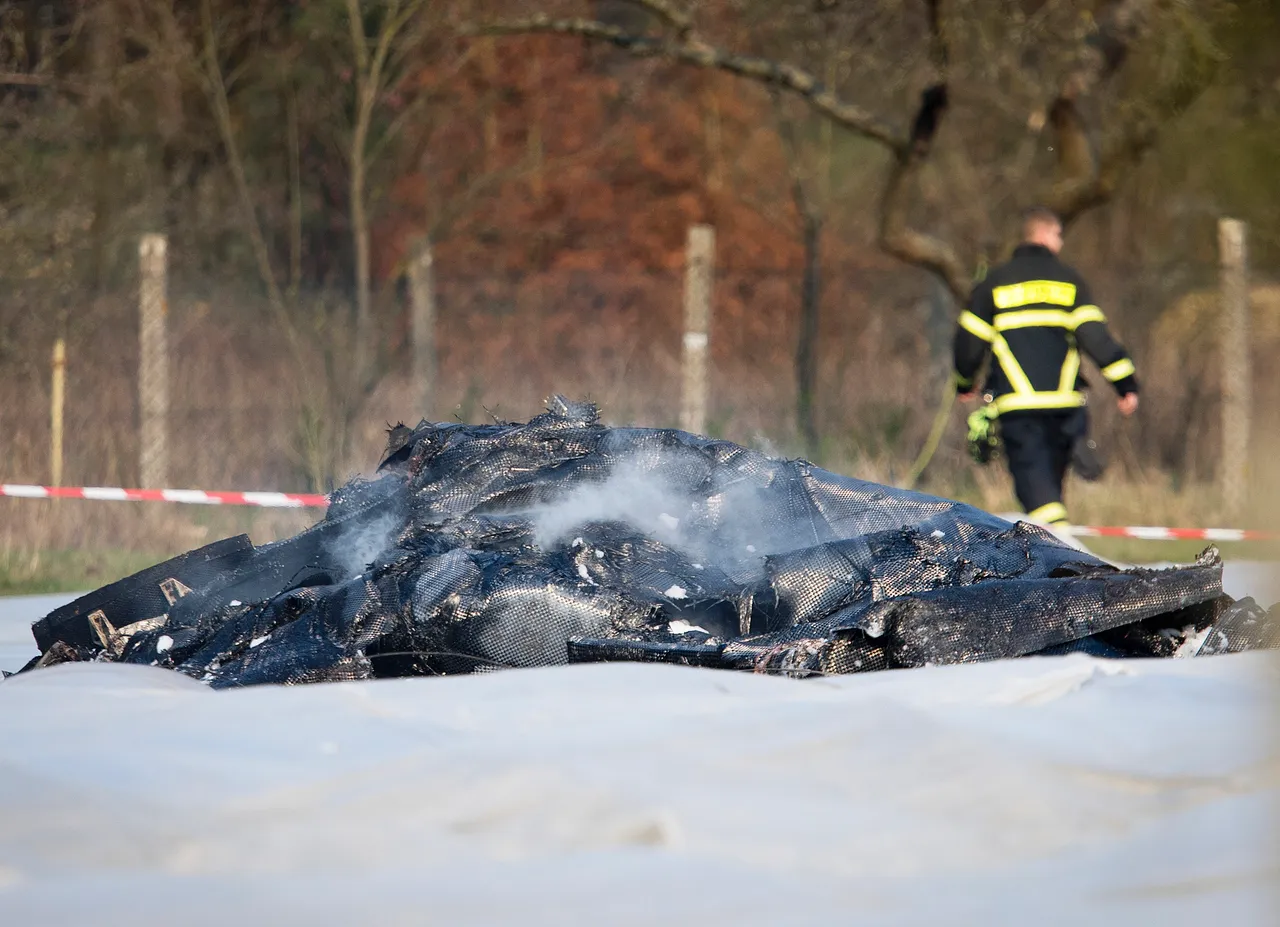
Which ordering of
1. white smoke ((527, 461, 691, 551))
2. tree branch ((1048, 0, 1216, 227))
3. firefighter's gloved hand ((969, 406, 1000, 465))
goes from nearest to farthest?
1. white smoke ((527, 461, 691, 551))
2. firefighter's gloved hand ((969, 406, 1000, 465))
3. tree branch ((1048, 0, 1216, 227))

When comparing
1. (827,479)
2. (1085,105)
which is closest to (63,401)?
(827,479)

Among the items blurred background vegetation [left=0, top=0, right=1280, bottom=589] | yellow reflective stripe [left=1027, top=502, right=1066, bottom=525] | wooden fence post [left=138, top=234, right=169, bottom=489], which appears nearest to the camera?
yellow reflective stripe [left=1027, top=502, right=1066, bottom=525]

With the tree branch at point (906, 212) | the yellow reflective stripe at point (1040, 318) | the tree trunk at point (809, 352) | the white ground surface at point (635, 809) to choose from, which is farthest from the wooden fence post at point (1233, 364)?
the white ground surface at point (635, 809)

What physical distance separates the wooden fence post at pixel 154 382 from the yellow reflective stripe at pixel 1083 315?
17.9 feet

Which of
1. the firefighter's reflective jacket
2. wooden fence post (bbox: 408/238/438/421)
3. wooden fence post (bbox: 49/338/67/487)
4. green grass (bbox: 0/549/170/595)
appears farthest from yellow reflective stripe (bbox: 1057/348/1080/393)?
wooden fence post (bbox: 49/338/67/487)

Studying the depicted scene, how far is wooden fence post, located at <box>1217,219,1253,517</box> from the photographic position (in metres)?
10.5

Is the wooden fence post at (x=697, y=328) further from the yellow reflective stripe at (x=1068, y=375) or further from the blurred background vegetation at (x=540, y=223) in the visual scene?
the yellow reflective stripe at (x=1068, y=375)

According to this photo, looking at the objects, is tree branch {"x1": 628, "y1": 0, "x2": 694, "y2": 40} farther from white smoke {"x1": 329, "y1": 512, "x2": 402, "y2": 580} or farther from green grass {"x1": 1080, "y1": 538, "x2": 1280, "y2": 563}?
white smoke {"x1": 329, "y1": 512, "x2": 402, "y2": 580}

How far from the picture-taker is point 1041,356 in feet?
22.9

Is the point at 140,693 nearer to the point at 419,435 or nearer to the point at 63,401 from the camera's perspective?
the point at 419,435

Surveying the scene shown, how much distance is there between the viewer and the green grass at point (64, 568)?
707 centimetres

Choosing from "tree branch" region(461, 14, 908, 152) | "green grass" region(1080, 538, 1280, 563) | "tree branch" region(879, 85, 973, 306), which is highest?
"tree branch" region(461, 14, 908, 152)

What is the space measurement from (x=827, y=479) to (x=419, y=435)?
1256 millimetres

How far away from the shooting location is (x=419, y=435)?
15.4ft
